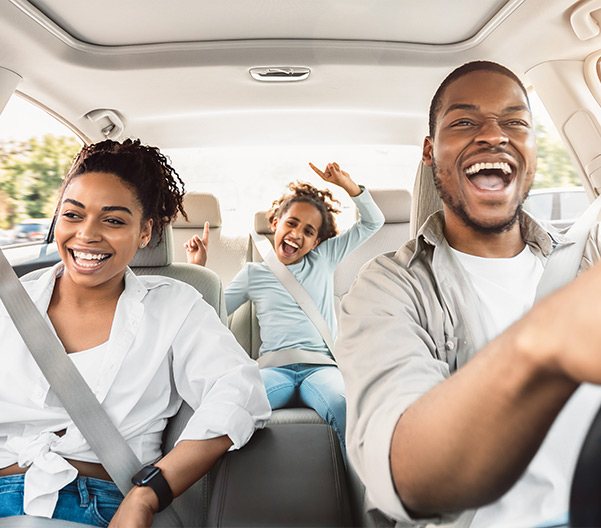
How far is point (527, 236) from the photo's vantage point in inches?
30.4

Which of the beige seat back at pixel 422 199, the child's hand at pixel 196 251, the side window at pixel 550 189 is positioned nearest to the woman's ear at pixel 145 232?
the beige seat back at pixel 422 199

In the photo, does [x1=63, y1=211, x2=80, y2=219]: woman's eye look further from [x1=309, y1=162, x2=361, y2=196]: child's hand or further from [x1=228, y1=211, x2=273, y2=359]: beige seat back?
[x1=228, y1=211, x2=273, y2=359]: beige seat back

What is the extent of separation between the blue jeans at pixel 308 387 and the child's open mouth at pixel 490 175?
837mm

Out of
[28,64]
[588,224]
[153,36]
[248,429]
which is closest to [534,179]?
[588,224]

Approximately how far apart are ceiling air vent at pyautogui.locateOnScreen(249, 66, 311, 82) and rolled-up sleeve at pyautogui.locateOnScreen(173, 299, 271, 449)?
772mm

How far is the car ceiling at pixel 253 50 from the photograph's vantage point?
121 centimetres

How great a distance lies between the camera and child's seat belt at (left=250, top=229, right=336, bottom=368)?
1.88m

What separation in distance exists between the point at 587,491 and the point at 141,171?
1.10m

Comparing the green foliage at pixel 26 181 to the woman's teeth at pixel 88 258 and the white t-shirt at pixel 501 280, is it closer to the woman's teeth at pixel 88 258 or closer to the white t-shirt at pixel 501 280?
the woman's teeth at pixel 88 258

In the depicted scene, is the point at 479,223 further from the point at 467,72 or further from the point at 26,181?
the point at 26,181

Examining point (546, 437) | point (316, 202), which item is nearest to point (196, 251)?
point (316, 202)

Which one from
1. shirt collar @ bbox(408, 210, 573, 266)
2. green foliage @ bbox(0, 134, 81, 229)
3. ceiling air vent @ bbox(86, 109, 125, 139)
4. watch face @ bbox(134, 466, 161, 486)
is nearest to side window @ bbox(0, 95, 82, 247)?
green foliage @ bbox(0, 134, 81, 229)

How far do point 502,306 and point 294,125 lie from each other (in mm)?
1464

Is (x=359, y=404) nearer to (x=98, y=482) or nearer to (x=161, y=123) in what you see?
(x=98, y=482)
